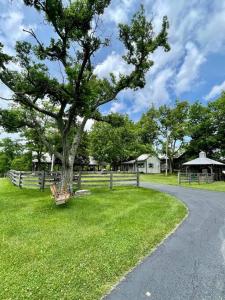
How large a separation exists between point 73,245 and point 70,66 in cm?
1094

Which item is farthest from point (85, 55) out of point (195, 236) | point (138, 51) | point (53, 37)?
point (195, 236)

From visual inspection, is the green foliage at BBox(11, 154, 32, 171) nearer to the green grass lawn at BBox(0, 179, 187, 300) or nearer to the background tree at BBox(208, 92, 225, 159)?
the green grass lawn at BBox(0, 179, 187, 300)

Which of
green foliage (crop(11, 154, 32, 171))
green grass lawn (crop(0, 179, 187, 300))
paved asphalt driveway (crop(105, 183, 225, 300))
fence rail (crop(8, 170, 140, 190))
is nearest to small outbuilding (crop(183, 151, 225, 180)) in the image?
fence rail (crop(8, 170, 140, 190))

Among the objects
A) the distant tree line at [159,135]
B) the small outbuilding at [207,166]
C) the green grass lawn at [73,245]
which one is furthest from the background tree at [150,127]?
the green grass lawn at [73,245]

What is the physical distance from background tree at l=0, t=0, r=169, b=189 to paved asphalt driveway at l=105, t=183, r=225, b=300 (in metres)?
8.78

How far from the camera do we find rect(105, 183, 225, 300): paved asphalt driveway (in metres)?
3.75

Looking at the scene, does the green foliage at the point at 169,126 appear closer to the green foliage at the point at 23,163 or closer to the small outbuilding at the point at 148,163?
the small outbuilding at the point at 148,163

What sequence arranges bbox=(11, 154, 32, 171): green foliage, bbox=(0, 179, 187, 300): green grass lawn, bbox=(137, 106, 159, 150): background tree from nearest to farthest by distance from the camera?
bbox=(0, 179, 187, 300): green grass lawn → bbox=(11, 154, 32, 171): green foliage → bbox=(137, 106, 159, 150): background tree

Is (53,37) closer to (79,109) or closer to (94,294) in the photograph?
(79,109)

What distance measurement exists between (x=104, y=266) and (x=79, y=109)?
10452 mm

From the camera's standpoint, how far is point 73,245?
574 centimetres

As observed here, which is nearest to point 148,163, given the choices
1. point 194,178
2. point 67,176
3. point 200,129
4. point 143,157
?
point 143,157

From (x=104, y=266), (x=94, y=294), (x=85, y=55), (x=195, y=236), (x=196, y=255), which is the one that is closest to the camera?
(x=94, y=294)

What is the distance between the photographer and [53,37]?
13516 mm
